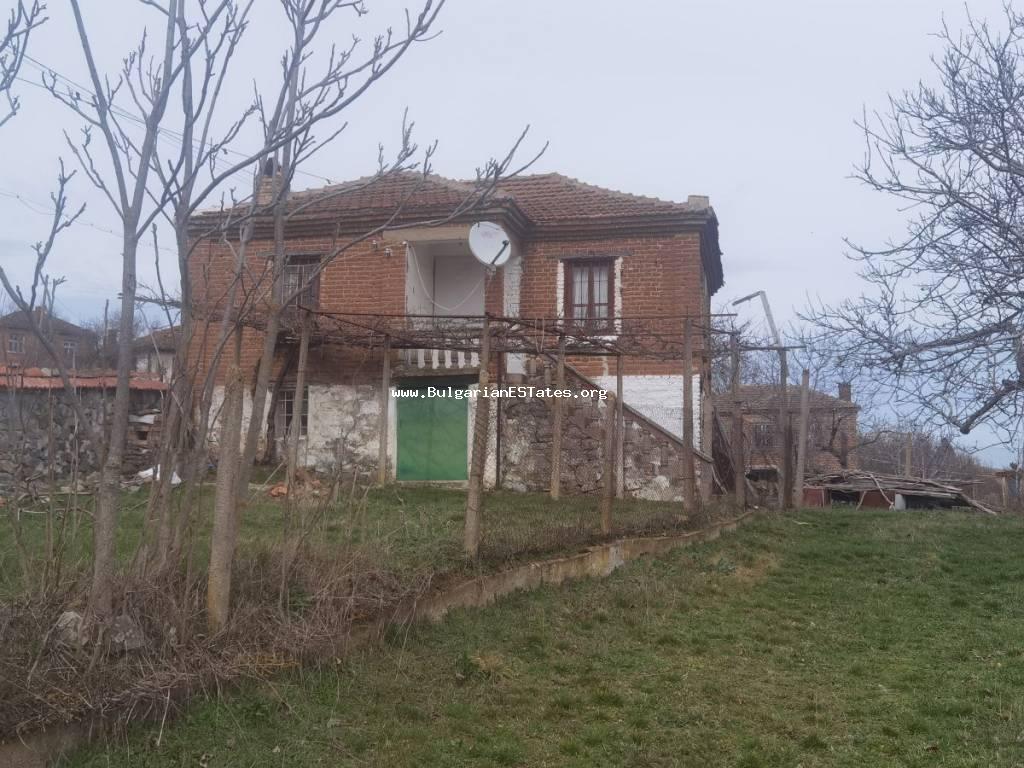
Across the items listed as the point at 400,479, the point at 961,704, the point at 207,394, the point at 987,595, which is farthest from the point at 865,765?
the point at 400,479

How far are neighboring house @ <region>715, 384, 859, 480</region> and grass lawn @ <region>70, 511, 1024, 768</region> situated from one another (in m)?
14.0

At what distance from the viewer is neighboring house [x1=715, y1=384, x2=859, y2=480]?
2373 centimetres

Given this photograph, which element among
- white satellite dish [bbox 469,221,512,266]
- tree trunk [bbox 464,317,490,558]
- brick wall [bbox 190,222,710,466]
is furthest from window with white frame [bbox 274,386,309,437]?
tree trunk [bbox 464,317,490,558]

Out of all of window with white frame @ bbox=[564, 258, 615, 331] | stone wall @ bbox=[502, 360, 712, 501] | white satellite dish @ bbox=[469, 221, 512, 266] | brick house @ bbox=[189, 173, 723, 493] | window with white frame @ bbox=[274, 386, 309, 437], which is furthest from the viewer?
window with white frame @ bbox=[274, 386, 309, 437]

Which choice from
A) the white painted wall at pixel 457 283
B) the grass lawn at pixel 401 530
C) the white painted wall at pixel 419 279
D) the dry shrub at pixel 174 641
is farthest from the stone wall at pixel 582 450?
the dry shrub at pixel 174 641

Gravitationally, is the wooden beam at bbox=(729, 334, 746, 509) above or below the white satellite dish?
below

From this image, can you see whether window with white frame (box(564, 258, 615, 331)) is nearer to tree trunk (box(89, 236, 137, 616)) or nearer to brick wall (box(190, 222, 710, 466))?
brick wall (box(190, 222, 710, 466))

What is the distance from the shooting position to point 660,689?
550cm

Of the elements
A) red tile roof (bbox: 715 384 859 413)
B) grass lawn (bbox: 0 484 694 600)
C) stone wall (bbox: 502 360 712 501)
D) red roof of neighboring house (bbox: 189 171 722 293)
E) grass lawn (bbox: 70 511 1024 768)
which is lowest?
grass lawn (bbox: 70 511 1024 768)

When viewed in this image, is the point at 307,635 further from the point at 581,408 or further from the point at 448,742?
the point at 581,408

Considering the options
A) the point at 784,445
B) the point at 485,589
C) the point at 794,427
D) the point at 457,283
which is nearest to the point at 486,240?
the point at 457,283

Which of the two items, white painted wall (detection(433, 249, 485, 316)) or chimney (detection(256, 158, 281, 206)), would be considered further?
white painted wall (detection(433, 249, 485, 316))

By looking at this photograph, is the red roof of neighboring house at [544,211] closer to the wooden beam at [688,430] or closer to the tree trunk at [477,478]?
the wooden beam at [688,430]

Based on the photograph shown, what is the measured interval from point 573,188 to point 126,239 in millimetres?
14065
